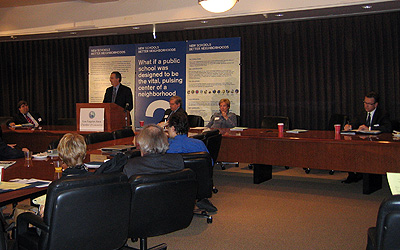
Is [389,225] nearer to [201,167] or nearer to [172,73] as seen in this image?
[201,167]

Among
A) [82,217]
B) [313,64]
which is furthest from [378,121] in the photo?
[82,217]

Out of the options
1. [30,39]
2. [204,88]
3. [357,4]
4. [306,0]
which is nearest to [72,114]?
[30,39]

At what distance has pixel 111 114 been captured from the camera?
21.5 ft

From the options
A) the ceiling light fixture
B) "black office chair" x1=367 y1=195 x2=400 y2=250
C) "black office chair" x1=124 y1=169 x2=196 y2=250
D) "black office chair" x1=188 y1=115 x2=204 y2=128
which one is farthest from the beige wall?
"black office chair" x1=367 y1=195 x2=400 y2=250

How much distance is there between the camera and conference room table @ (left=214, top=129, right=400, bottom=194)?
5113mm

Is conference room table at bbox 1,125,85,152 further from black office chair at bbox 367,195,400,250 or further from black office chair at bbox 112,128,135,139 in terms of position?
black office chair at bbox 367,195,400,250

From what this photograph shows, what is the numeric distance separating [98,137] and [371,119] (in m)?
4.13

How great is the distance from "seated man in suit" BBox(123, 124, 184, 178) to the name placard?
11.1ft

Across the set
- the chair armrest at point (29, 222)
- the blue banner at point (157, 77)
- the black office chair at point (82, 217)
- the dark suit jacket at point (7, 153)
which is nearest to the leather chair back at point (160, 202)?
the black office chair at point (82, 217)

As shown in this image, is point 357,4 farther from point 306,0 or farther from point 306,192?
point 306,192

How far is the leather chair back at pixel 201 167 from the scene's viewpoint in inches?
148

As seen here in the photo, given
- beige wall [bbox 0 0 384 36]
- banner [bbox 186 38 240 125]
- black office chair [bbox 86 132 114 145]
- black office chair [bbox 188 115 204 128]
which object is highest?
beige wall [bbox 0 0 384 36]

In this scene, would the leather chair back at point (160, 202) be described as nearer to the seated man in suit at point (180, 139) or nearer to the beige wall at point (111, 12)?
the seated man in suit at point (180, 139)

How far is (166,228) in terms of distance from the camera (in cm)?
290
